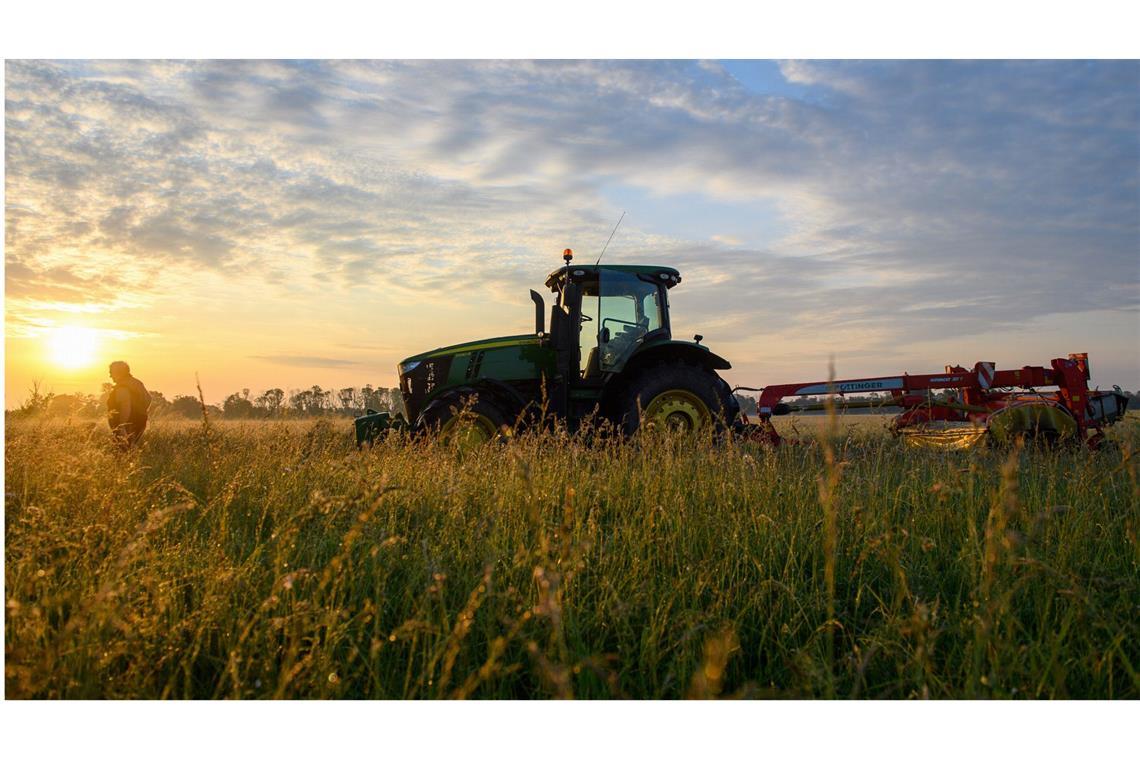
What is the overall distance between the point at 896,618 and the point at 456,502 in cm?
249

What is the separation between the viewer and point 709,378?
26.6 feet

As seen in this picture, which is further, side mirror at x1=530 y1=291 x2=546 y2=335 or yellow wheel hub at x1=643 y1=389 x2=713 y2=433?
side mirror at x1=530 y1=291 x2=546 y2=335

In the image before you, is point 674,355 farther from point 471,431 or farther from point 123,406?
point 123,406

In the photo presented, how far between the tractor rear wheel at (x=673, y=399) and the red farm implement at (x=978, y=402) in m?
0.58

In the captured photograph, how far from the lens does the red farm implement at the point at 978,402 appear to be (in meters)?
8.25

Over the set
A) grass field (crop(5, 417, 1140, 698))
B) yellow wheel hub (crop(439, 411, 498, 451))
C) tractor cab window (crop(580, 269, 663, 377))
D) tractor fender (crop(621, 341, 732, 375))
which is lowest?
grass field (crop(5, 417, 1140, 698))

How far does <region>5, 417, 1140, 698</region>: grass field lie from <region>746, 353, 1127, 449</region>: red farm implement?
10.8 feet

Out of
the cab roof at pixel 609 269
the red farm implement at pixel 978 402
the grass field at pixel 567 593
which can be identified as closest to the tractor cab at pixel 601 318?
the cab roof at pixel 609 269

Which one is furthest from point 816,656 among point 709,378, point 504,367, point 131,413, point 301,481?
point 131,413

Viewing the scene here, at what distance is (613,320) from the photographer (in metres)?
8.30

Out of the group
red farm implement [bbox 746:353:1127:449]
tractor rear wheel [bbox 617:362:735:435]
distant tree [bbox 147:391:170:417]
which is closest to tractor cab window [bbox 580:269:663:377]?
tractor rear wheel [bbox 617:362:735:435]

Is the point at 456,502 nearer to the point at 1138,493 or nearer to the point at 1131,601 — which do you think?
the point at 1131,601

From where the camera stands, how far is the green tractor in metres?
7.85

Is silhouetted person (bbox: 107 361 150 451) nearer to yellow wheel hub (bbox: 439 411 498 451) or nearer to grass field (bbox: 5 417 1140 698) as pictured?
grass field (bbox: 5 417 1140 698)
